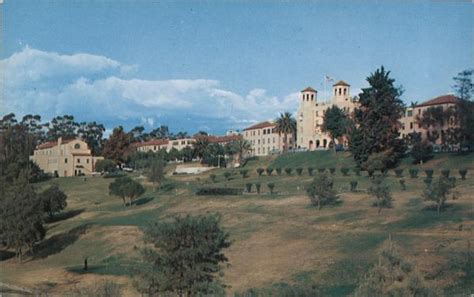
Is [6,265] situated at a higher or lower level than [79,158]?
lower

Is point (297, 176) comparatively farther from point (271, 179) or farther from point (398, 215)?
point (398, 215)

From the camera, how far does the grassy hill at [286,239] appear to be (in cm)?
3509

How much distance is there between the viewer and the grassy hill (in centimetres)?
3509

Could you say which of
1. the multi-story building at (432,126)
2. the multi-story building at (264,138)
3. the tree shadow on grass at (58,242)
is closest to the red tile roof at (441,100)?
the multi-story building at (432,126)

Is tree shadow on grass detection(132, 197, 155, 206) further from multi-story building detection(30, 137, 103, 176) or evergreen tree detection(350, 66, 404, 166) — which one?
multi-story building detection(30, 137, 103, 176)

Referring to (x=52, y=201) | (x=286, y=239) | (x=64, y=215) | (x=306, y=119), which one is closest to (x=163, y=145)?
A: (x=306, y=119)

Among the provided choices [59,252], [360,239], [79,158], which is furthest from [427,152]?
[79,158]

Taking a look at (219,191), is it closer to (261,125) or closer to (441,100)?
(441,100)

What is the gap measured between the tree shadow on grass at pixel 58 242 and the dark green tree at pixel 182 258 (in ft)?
96.1

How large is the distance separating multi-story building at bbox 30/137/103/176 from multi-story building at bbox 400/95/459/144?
61.6 m

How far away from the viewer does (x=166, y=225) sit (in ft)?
91.7

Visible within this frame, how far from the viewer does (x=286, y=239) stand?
45750 mm

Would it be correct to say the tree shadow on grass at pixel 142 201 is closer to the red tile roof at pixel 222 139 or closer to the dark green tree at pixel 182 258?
the dark green tree at pixel 182 258

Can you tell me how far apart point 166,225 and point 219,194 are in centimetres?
4279
